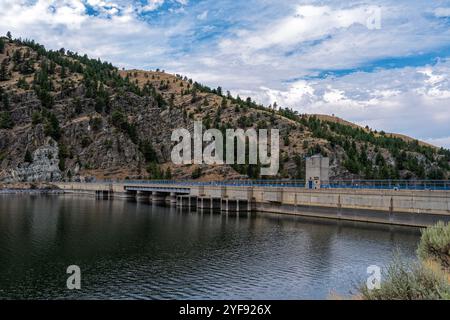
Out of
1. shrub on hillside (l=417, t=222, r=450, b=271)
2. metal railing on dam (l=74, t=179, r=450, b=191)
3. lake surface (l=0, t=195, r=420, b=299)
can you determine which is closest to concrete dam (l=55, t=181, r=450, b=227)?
metal railing on dam (l=74, t=179, r=450, b=191)

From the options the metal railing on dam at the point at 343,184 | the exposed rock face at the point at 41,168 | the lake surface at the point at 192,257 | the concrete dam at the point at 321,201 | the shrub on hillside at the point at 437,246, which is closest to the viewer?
the shrub on hillside at the point at 437,246

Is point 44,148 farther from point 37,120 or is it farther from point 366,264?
point 366,264

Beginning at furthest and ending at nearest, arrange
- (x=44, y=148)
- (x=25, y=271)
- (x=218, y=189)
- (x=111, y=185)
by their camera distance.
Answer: (x=44, y=148), (x=111, y=185), (x=218, y=189), (x=25, y=271)

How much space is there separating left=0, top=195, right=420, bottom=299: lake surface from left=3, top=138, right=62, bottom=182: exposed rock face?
114 m

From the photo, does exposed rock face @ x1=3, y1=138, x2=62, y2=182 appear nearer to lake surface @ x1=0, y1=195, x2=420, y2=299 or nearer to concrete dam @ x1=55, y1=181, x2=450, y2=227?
concrete dam @ x1=55, y1=181, x2=450, y2=227

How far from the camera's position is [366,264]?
136ft

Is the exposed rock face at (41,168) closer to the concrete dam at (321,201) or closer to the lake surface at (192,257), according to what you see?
the concrete dam at (321,201)

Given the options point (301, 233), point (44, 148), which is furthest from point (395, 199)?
point (44, 148)

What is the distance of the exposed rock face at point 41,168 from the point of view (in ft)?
590

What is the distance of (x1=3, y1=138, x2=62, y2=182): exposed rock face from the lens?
17988 centimetres

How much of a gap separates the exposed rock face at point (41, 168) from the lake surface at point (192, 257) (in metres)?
114

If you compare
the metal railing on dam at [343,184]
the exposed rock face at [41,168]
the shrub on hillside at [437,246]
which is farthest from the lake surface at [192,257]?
the exposed rock face at [41,168]

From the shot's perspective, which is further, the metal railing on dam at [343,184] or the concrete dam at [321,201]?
the metal railing on dam at [343,184]
